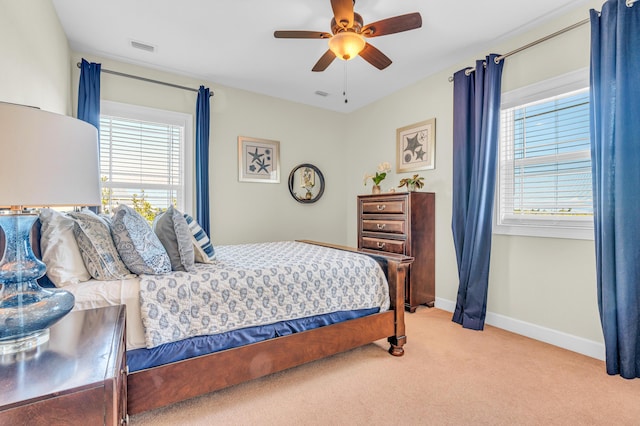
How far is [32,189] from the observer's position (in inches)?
30.2

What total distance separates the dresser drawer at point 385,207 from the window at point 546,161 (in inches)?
35.6

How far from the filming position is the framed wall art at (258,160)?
13.1ft

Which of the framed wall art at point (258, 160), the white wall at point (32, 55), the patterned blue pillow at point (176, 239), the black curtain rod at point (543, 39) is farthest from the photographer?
the framed wall art at point (258, 160)

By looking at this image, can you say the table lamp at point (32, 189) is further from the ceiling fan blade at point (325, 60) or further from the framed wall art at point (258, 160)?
the framed wall art at point (258, 160)

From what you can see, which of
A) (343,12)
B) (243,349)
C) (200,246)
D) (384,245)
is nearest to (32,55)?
(200,246)

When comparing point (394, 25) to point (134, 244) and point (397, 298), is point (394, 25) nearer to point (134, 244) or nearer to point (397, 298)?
point (397, 298)

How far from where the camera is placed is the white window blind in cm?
324

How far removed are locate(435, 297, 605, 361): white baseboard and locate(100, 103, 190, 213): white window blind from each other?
350 cm

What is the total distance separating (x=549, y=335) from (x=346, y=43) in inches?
111

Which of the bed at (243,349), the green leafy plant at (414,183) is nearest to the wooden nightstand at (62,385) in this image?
the bed at (243,349)

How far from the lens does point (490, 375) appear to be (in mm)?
2066

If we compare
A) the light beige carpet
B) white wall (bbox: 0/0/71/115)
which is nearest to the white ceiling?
white wall (bbox: 0/0/71/115)

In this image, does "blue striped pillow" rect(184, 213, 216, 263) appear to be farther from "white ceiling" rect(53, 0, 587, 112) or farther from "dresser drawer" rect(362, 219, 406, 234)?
"dresser drawer" rect(362, 219, 406, 234)

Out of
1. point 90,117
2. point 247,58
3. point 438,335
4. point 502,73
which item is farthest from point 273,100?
point 438,335
